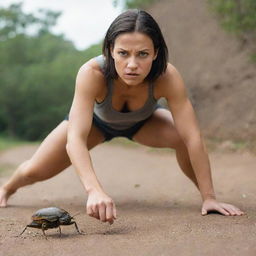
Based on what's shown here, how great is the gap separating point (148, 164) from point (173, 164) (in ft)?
1.62

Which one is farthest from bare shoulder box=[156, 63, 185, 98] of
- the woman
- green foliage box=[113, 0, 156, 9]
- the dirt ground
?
green foliage box=[113, 0, 156, 9]

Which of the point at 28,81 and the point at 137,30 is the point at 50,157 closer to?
the point at 137,30

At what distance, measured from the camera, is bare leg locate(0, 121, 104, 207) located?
419 centimetres

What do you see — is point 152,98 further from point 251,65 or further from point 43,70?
point 43,70

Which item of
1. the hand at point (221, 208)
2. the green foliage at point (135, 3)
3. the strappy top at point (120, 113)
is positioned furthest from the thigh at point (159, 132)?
the green foliage at point (135, 3)

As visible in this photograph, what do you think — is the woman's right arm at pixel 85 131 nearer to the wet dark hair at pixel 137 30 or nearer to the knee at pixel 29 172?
the wet dark hair at pixel 137 30

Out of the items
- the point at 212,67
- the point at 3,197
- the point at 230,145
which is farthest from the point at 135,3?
the point at 3,197

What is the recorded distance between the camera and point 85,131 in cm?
349

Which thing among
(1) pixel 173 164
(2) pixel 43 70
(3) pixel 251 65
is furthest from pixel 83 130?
(2) pixel 43 70

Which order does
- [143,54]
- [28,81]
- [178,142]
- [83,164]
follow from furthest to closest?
[28,81], [178,142], [143,54], [83,164]

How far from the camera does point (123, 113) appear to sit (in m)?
3.96

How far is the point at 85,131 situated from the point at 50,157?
32.9 inches

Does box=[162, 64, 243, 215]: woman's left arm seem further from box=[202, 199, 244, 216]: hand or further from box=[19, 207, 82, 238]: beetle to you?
box=[19, 207, 82, 238]: beetle

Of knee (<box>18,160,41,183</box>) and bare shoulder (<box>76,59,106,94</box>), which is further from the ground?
bare shoulder (<box>76,59,106,94</box>)
